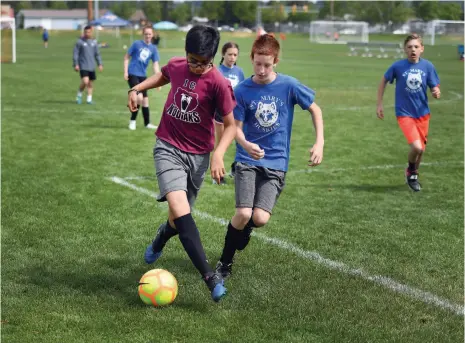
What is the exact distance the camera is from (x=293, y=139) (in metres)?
15.0

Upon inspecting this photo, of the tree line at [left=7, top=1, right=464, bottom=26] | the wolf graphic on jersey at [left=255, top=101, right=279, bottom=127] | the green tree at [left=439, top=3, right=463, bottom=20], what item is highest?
the tree line at [left=7, top=1, right=464, bottom=26]

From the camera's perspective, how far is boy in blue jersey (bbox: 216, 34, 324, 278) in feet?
20.0

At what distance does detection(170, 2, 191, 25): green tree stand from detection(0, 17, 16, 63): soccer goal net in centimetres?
A: 7621

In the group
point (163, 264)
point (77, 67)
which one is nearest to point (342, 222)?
point (163, 264)

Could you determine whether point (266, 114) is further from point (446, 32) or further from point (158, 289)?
point (446, 32)

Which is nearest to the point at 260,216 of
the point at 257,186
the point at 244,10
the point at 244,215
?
the point at 244,215

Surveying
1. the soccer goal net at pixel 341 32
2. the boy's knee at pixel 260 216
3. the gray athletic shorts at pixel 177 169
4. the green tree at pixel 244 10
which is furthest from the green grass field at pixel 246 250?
the green tree at pixel 244 10

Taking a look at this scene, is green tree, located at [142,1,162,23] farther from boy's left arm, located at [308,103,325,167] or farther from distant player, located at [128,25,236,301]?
distant player, located at [128,25,236,301]

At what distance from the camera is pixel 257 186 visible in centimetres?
623

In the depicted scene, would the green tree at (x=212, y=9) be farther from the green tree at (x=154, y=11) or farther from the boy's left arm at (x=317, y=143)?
the boy's left arm at (x=317, y=143)

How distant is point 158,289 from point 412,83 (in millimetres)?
Answer: 6158

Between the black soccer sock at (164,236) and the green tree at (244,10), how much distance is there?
101 m

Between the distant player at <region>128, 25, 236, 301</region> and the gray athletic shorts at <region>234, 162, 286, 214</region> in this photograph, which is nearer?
the distant player at <region>128, 25, 236, 301</region>

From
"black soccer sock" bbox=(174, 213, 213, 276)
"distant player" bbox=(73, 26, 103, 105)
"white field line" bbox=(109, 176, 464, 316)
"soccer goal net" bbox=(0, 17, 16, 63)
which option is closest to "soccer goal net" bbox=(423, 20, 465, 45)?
"soccer goal net" bbox=(0, 17, 16, 63)
